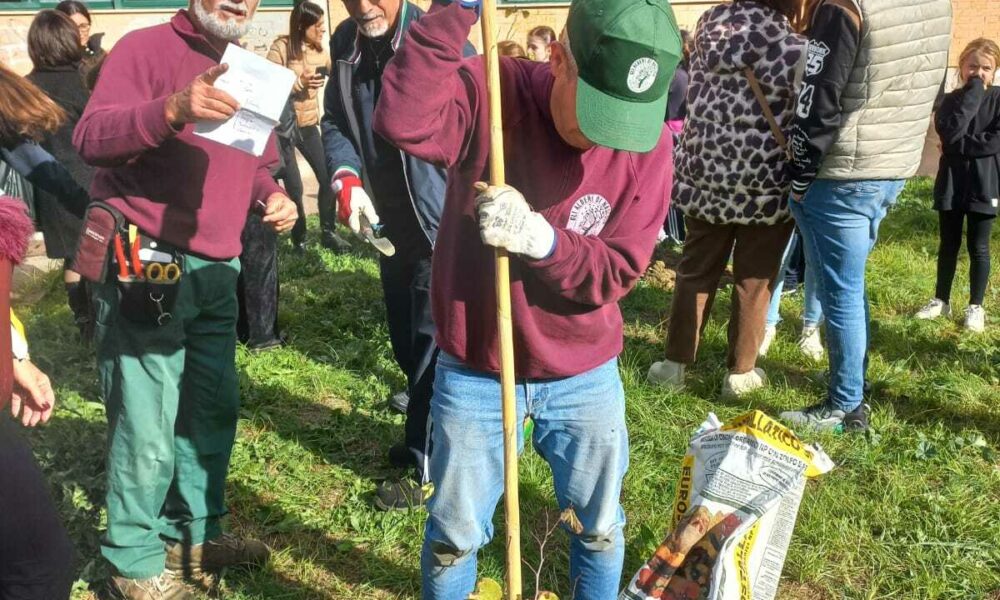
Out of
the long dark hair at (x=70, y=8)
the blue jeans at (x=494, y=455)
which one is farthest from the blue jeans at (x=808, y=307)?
the long dark hair at (x=70, y=8)

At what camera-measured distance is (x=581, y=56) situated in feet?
5.98

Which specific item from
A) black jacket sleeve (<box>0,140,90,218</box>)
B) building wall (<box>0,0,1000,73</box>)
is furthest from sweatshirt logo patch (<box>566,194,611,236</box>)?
building wall (<box>0,0,1000,73</box>)

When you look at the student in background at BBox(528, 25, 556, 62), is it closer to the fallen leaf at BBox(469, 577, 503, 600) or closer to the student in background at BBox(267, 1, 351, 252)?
the student in background at BBox(267, 1, 351, 252)

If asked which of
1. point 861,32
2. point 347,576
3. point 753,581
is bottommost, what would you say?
point 347,576

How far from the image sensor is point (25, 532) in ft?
6.34

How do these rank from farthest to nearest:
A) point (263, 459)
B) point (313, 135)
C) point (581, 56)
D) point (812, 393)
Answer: point (313, 135) < point (812, 393) < point (263, 459) < point (581, 56)

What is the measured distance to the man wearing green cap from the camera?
1787mm

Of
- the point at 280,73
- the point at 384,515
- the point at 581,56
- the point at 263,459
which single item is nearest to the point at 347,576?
the point at 384,515

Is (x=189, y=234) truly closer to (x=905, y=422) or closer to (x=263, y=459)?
(x=263, y=459)

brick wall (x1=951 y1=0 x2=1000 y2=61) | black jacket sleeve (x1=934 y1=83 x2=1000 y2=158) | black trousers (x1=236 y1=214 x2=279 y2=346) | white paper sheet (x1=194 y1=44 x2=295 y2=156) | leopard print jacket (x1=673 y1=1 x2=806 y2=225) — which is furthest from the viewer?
brick wall (x1=951 y1=0 x2=1000 y2=61)

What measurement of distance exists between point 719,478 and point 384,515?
4.48ft

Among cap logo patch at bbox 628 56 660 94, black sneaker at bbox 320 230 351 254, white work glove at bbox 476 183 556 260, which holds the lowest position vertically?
black sneaker at bbox 320 230 351 254

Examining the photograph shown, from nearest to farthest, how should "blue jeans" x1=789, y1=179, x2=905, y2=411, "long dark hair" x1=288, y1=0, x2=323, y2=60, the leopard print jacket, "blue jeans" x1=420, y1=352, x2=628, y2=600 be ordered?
"blue jeans" x1=420, y1=352, x2=628, y2=600
"blue jeans" x1=789, y1=179, x2=905, y2=411
the leopard print jacket
"long dark hair" x1=288, y1=0, x2=323, y2=60

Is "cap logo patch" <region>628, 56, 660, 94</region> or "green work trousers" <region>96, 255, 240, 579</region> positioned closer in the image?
"cap logo patch" <region>628, 56, 660, 94</region>
